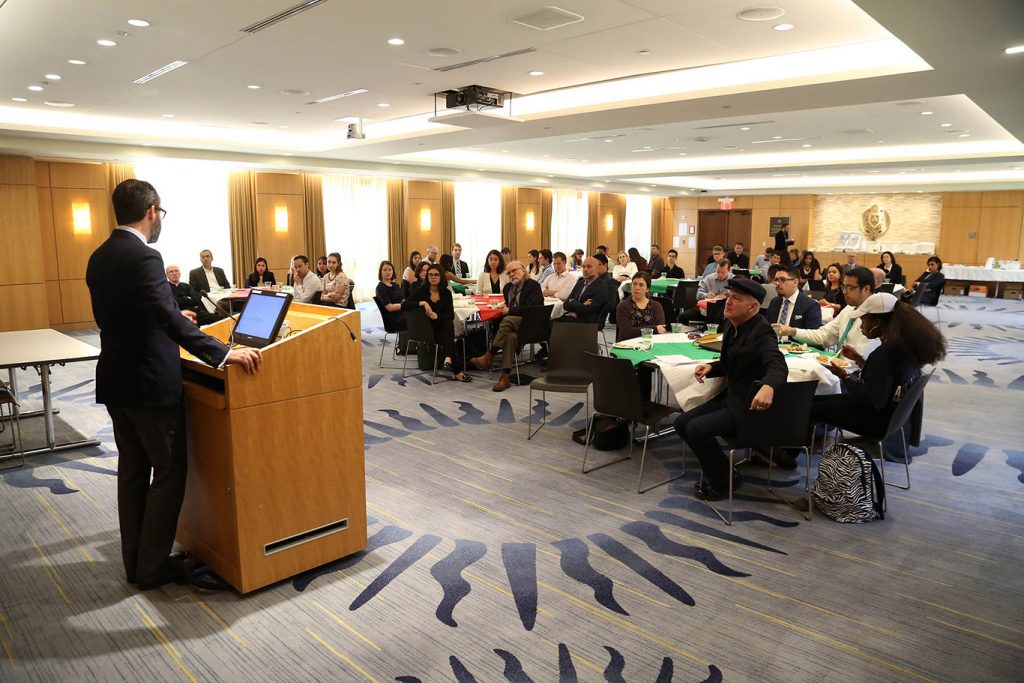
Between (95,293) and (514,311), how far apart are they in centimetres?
514

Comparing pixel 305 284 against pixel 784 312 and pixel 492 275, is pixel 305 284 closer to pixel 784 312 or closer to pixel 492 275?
pixel 492 275

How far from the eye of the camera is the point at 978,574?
361cm

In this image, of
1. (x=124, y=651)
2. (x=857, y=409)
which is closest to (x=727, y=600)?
(x=857, y=409)

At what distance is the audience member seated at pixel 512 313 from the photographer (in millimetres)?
7723

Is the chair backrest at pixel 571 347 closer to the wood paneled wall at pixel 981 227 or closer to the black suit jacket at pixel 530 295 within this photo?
the black suit jacket at pixel 530 295

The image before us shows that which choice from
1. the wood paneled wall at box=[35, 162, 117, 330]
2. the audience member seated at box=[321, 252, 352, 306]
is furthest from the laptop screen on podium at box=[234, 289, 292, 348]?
the wood paneled wall at box=[35, 162, 117, 330]

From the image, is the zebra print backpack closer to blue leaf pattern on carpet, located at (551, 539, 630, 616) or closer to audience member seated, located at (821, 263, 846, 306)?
blue leaf pattern on carpet, located at (551, 539, 630, 616)

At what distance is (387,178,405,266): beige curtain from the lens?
53.2ft

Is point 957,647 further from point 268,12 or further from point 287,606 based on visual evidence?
point 268,12

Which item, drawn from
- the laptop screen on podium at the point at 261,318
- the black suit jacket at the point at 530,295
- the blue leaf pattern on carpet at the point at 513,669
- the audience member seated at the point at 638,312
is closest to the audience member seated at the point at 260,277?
the black suit jacket at the point at 530,295

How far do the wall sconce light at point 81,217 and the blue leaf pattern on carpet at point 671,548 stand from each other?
11601mm

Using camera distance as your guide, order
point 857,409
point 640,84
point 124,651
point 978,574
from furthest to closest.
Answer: point 640,84, point 857,409, point 978,574, point 124,651

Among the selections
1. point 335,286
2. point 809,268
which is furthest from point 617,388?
point 809,268

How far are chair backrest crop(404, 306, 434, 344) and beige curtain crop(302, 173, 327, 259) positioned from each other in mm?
7988
